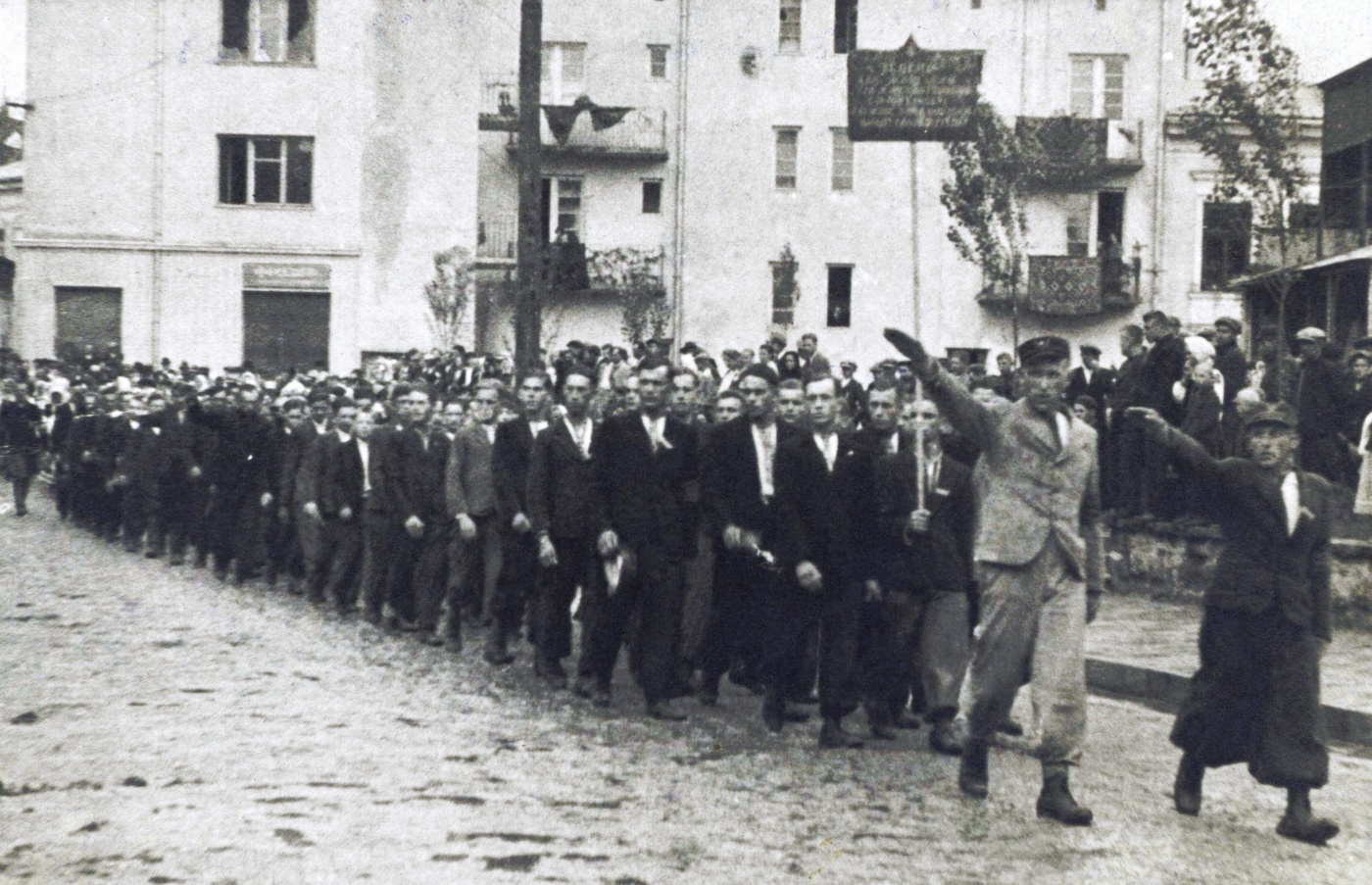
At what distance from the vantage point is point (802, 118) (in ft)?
135

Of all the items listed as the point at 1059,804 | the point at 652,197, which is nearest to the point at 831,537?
the point at 1059,804

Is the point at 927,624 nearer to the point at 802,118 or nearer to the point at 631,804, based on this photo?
the point at 631,804

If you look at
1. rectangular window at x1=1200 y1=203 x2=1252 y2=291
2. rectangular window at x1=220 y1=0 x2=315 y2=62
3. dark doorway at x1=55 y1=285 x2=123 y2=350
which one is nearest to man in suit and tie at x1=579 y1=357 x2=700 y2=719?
dark doorway at x1=55 y1=285 x2=123 y2=350

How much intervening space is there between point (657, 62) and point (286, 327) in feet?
34.2

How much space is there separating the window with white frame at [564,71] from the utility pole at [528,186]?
24.8 meters

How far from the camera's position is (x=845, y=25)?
41781 mm

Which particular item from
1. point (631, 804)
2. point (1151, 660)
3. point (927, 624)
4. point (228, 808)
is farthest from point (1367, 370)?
point (228, 808)

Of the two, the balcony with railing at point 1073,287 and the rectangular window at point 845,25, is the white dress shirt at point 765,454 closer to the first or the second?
the balcony with railing at point 1073,287

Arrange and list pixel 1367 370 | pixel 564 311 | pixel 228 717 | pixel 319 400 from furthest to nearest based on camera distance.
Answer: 1. pixel 564 311
2. pixel 319 400
3. pixel 1367 370
4. pixel 228 717

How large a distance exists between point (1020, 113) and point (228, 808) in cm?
3582

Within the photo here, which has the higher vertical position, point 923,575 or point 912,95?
point 912,95

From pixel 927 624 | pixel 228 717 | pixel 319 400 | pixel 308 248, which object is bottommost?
pixel 228 717

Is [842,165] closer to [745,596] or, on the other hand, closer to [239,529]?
[239,529]

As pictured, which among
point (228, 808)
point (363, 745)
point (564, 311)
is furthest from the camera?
point (564, 311)
